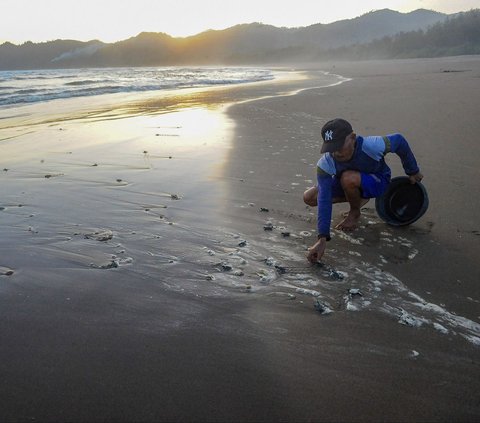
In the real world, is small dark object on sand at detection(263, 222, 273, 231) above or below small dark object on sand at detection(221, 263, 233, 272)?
above

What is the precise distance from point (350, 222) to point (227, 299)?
1.67 meters

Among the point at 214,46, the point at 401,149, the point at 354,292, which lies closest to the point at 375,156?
the point at 401,149

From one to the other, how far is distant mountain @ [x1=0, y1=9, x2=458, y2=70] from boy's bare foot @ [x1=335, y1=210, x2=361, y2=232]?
279 ft

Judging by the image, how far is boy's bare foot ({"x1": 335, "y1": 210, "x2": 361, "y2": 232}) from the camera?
148 inches

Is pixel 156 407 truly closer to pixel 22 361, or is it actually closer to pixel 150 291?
pixel 22 361

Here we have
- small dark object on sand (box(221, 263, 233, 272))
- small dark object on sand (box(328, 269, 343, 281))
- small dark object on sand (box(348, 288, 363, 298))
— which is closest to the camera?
small dark object on sand (box(348, 288, 363, 298))

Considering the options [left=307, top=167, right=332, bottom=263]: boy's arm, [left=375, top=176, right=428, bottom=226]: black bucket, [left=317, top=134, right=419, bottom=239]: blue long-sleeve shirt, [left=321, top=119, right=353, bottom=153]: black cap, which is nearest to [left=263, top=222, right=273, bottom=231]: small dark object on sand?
[left=307, top=167, right=332, bottom=263]: boy's arm

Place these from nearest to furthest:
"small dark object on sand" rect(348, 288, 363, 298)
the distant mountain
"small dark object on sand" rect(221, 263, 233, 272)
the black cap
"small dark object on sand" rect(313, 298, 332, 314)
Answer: "small dark object on sand" rect(313, 298, 332, 314) → "small dark object on sand" rect(348, 288, 363, 298) → "small dark object on sand" rect(221, 263, 233, 272) → the black cap → the distant mountain

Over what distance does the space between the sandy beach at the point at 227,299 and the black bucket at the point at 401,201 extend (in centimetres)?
17

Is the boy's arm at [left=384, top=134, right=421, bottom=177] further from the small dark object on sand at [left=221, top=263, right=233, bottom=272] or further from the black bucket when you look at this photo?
the small dark object on sand at [left=221, top=263, right=233, bottom=272]

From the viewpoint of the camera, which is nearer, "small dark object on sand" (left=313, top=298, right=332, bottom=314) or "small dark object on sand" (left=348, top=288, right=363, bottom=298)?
"small dark object on sand" (left=313, top=298, right=332, bottom=314)

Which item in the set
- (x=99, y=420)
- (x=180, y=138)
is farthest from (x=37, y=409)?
(x=180, y=138)

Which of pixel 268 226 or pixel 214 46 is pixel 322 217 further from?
pixel 214 46

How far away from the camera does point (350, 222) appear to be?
3.80m
